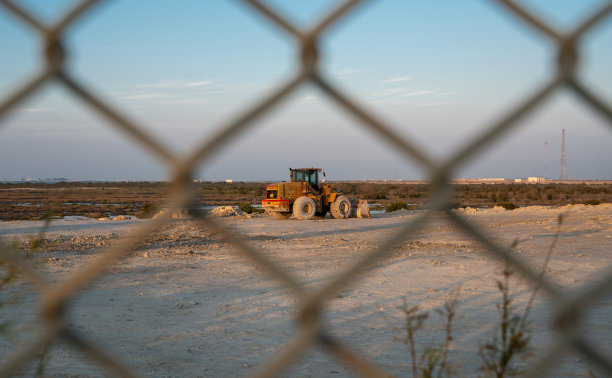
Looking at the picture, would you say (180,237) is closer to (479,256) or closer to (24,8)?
(479,256)

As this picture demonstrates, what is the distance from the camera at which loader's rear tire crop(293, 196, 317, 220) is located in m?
23.7

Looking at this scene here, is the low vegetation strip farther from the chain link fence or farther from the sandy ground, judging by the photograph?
the sandy ground

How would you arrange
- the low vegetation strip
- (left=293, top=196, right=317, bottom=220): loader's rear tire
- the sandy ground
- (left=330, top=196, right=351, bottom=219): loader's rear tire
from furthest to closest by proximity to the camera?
the low vegetation strip, (left=330, top=196, right=351, bottom=219): loader's rear tire, (left=293, top=196, right=317, bottom=220): loader's rear tire, the sandy ground

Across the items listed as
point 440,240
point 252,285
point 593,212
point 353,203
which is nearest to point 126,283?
point 252,285

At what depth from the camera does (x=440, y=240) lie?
1630 centimetres

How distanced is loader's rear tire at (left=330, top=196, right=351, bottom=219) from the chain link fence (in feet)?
78.6

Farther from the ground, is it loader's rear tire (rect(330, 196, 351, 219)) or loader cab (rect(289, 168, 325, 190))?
loader cab (rect(289, 168, 325, 190))

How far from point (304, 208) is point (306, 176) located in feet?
6.22

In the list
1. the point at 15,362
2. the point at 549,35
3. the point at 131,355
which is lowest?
the point at 131,355

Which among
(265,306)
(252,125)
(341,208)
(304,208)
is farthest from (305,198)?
(252,125)

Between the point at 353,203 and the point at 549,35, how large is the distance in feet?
82.6

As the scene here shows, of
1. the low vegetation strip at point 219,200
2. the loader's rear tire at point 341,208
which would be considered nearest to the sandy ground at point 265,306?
the low vegetation strip at point 219,200

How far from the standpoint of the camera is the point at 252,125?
0.89m

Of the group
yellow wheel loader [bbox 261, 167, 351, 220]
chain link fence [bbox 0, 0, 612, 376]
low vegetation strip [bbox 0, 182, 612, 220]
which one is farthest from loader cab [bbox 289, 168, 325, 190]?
chain link fence [bbox 0, 0, 612, 376]
